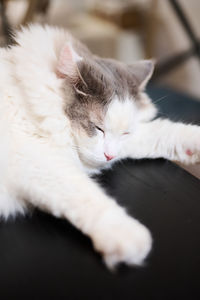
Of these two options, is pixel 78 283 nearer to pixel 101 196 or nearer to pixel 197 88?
pixel 101 196

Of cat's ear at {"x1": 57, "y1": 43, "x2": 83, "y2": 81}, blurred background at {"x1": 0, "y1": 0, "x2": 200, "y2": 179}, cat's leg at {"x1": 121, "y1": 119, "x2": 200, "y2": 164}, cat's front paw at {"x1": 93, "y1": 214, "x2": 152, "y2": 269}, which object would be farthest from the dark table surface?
blurred background at {"x1": 0, "y1": 0, "x2": 200, "y2": 179}

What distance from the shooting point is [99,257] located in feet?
2.06

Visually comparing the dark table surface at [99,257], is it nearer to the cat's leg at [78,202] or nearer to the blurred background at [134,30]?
the cat's leg at [78,202]

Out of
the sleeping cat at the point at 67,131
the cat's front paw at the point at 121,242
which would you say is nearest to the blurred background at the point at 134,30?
the sleeping cat at the point at 67,131

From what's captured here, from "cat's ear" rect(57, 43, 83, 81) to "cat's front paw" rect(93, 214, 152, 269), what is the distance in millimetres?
402

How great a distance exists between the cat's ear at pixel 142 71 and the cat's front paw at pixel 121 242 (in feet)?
1.68

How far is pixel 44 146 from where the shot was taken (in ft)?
2.65

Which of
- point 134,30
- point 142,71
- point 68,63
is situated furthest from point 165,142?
point 134,30

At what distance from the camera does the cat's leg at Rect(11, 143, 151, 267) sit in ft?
1.94

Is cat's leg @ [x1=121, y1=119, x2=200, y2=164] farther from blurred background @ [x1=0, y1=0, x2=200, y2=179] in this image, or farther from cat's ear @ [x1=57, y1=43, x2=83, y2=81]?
blurred background @ [x1=0, y1=0, x2=200, y2=179]

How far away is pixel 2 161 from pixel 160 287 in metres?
0.47

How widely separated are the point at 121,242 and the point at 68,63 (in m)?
0.47

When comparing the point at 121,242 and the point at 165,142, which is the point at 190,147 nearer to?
the point at 165,142

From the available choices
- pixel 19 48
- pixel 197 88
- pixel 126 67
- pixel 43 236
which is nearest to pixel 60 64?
pixel 19 48
